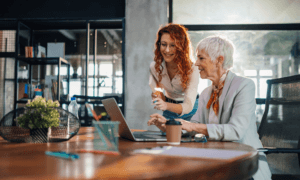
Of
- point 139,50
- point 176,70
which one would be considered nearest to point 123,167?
point 176,70

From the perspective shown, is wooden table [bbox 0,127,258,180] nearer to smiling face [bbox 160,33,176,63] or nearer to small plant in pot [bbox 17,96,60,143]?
small plant in pot [bbox 17,96,60,143]

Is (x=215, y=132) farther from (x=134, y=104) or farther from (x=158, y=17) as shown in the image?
(x=158, y=17)

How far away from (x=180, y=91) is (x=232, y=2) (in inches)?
108

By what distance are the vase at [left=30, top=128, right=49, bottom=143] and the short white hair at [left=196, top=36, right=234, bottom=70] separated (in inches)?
37.6

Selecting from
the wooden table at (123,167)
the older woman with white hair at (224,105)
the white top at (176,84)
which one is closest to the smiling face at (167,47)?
the white top at (176,84)

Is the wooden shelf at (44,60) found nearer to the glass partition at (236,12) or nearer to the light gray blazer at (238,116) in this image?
the glass partition at (236,12)

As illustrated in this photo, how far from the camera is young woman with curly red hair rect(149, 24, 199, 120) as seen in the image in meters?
1.89

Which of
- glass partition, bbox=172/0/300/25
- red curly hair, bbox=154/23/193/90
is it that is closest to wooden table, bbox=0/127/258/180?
red curly hair, bbox=154/23/193/90

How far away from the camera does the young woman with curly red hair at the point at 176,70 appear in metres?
1.89

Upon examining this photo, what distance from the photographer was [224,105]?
1.39 metres

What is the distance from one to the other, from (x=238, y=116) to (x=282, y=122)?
48 cm

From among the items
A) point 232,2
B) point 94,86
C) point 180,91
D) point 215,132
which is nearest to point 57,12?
point 94,86

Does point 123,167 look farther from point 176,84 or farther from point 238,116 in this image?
point 176,84

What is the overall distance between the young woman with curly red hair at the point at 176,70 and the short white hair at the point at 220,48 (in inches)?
18.5
